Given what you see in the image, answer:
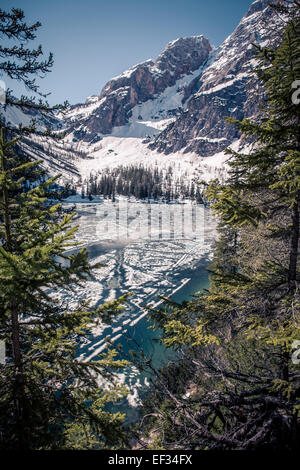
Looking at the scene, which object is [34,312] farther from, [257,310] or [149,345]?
[149,345]

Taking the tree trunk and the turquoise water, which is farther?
the turquoise water

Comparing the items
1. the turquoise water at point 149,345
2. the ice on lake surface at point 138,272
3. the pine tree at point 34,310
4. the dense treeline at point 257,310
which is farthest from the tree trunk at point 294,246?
the ice on lake surface at point 138,272

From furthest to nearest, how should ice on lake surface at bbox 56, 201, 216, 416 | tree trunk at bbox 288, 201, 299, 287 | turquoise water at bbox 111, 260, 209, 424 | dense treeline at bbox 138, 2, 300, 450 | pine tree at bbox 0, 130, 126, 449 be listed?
ice on lake surface at bbox 56, 201, 216, 416
turquoise water at bbox 111, 260, 209, 424
tree trunk at bbox 288, 201, 299, 287
dense treeline at bbox 138, 2, 300, 450
pine tree at bbox 0, 130, 126, 449

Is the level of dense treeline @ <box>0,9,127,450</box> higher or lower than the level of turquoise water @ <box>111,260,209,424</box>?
higher

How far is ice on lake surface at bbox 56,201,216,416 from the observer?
683 inches

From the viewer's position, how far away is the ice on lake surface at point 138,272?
56.9ft

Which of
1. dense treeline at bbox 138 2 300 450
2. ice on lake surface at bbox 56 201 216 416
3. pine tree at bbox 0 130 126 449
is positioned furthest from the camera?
ice on lake surface at bbox 56 201 216 416

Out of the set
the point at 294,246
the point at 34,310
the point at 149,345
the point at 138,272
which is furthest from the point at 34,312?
the point at 138,272

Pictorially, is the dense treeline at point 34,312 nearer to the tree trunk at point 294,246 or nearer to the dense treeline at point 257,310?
the dense treeline at point 257,310

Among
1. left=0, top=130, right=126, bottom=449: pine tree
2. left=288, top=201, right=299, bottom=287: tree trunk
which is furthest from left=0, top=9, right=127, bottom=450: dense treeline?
left=288, top=201, right=299, bottom=287: tree trunk

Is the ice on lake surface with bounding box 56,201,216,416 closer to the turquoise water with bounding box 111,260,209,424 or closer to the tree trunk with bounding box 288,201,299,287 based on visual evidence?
the turquoise water with bounding box 111,260,209,424

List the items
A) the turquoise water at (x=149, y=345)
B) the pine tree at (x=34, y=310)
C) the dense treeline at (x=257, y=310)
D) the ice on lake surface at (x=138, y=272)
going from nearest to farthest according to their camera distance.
Result: the pine tree at (x=34, y=310)
the dense treeline at (x=257, y=310)
the turquoise water at (x=149, y=345)
the ice on lake surface at (x=138, y=272)

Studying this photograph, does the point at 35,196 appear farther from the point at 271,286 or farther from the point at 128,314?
the point at 128,314

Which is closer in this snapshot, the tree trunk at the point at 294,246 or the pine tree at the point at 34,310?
the pine tree at the point at 34,310
